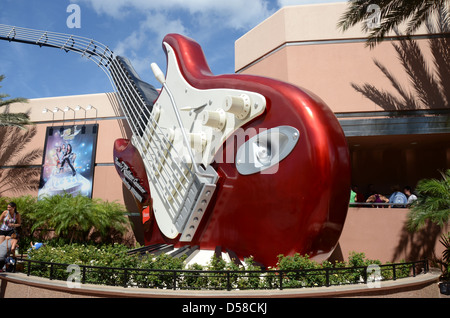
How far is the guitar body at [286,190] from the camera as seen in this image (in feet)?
21.4

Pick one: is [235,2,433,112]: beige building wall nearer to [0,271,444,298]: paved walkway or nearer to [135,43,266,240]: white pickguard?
[135,43,266,240]: white pickguard

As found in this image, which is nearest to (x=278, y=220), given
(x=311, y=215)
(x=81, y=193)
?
(x=311, y=215)

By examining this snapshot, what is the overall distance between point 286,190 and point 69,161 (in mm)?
12250

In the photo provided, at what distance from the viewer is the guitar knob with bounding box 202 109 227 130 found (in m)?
7.70

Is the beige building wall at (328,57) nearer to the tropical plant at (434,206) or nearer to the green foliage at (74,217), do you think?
the tropical plant at (434,206)

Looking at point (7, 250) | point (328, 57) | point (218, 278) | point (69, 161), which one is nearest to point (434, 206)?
A: point (218, 278)

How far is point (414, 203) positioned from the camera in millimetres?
8547

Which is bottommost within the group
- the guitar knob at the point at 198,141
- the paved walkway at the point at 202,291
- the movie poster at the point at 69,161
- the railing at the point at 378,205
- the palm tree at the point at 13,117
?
the paved walkway at the point at 202,291

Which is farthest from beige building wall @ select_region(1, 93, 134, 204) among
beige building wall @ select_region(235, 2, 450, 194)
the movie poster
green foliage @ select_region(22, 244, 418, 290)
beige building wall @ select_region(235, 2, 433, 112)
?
green foliage @ select_region(22, 244, 418, 290)

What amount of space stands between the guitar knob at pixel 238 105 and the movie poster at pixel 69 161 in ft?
33.4

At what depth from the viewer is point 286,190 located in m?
6.72

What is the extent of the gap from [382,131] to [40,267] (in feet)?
32.2

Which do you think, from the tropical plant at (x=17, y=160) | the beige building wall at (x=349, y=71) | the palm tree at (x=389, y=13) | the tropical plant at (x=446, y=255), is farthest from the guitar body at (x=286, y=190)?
the tropical plant at (x=17, y=160)

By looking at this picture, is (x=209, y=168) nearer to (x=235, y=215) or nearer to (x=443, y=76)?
(x=235, y=215)
